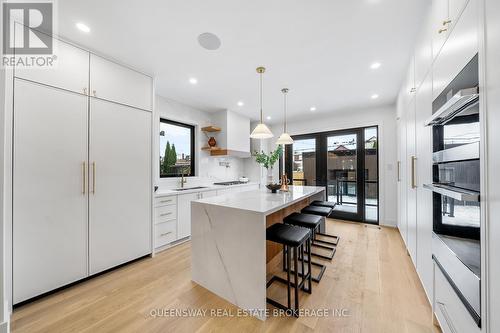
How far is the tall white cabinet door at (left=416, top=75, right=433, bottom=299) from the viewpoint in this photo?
1554 millimetres

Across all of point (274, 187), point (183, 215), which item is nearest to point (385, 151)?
point (274, 187)

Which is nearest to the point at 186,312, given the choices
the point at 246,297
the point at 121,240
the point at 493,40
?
the point at 246,297

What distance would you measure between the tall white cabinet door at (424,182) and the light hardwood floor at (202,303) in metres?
0.30

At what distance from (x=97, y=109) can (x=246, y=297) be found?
2554 mm

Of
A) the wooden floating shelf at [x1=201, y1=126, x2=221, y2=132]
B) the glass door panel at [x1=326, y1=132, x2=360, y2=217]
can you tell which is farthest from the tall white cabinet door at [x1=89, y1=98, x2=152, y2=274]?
the glass door panel at [x1=326, y1=132, x2=360, y2=217]

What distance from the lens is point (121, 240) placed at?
2363mm

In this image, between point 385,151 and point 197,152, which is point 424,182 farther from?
point 197,152

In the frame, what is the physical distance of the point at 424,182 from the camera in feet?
5.49

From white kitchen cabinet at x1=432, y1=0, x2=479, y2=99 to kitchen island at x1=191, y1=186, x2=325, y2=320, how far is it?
1479mm

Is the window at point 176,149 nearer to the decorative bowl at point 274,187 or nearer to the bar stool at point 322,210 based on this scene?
the decorative bowl at point 274,187

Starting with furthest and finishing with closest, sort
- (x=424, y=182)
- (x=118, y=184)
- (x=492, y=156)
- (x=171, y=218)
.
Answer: (x=171, y=218) → (x=118, y=184) → (x=424, y=182) → (x=492, y=156)

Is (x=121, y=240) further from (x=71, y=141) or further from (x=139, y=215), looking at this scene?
(x=71, y=141)

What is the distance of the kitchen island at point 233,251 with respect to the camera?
5.13ft

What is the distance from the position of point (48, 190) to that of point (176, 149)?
2.17 m
